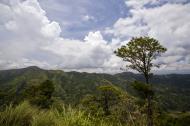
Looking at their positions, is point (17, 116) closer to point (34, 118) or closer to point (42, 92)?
point (34, 118)

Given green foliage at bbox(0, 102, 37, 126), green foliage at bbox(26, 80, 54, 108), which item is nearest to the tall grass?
green foliage at bbox(0, 102, 37, 126)

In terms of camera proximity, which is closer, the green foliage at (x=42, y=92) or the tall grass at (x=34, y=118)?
the tall grass at (x=34, y=118)

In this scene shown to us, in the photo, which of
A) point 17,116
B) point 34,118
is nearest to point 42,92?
point 17,116

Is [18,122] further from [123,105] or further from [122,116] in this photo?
[123,105]

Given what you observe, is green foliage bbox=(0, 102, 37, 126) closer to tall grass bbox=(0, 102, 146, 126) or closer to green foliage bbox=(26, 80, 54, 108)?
tall grass bbox=(0, 102, 146, 126)

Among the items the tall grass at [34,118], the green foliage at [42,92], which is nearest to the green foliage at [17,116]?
the tall grass at [34,118]

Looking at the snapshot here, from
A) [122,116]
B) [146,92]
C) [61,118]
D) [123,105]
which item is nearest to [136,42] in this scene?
[146,92]

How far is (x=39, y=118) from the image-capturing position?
7.98 metres

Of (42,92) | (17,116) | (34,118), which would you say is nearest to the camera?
(34,118)

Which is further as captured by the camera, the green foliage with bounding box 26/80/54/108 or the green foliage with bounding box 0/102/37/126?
the green foliage with bounding box 26/80/54/108

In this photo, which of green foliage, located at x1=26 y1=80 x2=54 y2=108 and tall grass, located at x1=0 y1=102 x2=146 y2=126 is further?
green foliage, located at x1=26 y1=80 x2=54 y2=108

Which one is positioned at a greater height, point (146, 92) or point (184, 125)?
point (146, 92)

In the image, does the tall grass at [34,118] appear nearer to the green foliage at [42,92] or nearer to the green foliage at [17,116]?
the green foliage at [17,116]

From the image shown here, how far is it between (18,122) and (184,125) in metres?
122
